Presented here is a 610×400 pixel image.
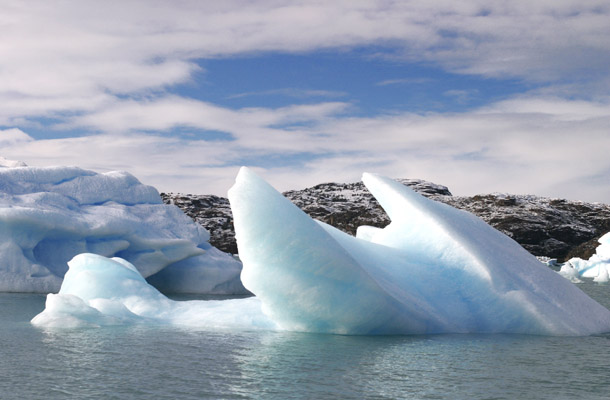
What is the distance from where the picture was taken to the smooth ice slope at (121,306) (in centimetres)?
900

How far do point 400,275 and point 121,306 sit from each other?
14.2ft

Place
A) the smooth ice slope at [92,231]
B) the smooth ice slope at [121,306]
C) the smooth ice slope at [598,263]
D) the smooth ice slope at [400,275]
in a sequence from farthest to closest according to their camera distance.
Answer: the smooth ice slope at [598,263] → the smooth ice slope at [92,231] → the smooth ice slope at [121,306] → the smooth ice slope at [400,275]

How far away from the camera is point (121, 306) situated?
9758 millimetres

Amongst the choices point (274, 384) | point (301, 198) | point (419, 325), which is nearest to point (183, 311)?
point (419, 325)

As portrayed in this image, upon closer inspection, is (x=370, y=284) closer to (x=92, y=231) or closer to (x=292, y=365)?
(x=292, y=365)

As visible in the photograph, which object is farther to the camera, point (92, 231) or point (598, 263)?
point (598, 263)

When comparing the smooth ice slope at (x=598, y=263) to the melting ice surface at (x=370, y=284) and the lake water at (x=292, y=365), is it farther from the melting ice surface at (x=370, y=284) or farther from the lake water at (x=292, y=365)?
the lake water at (x=292, y=365)

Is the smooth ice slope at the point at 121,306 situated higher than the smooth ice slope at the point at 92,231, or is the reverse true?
the smooth ice slope at the point at 92,231

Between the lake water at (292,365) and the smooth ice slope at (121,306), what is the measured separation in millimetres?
483

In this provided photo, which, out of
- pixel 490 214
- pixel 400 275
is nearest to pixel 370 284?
pixel 400 275

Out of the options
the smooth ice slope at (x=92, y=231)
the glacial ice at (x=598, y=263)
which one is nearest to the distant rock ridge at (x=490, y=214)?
the glacial ice at (x=598, y=263)

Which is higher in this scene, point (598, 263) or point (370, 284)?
point (598, 263)

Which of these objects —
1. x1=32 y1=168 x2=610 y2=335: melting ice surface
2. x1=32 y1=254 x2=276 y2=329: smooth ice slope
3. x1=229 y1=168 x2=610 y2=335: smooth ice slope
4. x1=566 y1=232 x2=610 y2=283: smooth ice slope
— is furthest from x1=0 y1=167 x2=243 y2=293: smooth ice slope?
x1=566 y1=232 x2=610 y2=283: smooth ice slope

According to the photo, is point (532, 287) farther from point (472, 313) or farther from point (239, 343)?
point (239, 343)
